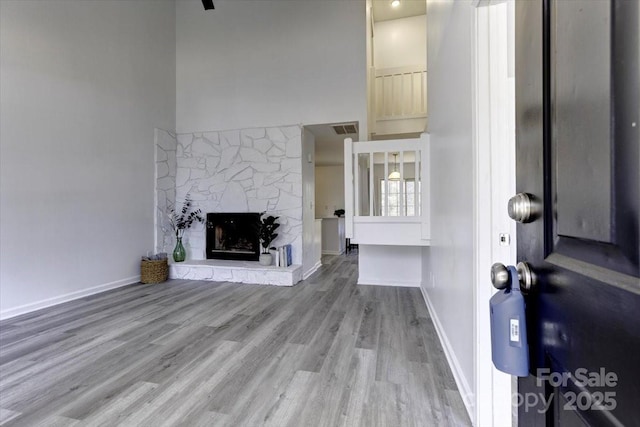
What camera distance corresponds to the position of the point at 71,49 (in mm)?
3551

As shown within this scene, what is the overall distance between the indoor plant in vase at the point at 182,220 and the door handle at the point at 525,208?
198 inches

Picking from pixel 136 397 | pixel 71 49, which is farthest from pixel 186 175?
pixel 136 397

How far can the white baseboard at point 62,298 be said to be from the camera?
2973 mm

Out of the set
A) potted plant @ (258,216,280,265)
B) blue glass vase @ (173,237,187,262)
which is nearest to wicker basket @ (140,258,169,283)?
blue glass vase @ (173,237,187,262)

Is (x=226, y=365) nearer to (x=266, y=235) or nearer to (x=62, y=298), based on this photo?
(x=266, y=235)

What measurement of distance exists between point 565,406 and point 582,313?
0.64 ft

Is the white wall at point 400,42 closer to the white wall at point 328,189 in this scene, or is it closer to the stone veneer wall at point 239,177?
the stone veneer wall at point 239,177

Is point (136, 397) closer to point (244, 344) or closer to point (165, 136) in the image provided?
point (244, 344)

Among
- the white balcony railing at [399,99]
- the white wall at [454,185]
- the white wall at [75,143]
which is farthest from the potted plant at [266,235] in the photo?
the white wall at [454,185]

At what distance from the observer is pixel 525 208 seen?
614 millimetres

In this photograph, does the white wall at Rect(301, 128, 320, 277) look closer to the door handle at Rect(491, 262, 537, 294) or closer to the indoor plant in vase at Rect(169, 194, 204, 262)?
the indoor plant in vase at Rect(169, 194, 204, 262)

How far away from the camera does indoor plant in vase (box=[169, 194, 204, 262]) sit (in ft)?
15.9

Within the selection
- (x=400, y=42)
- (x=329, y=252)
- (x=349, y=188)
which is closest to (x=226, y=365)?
(x=349, y=188)

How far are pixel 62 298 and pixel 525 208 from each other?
180 inches
